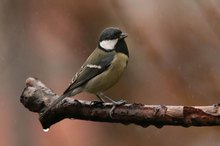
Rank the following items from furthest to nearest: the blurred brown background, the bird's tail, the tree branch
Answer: the blurred brown background → the bird's tail → the tree branch

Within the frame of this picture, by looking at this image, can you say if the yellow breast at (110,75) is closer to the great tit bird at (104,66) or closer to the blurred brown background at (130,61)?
the great tit bird at (104,66)

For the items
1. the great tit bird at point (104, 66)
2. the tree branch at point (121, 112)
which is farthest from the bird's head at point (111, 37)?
the tree branch at point (121, 112)

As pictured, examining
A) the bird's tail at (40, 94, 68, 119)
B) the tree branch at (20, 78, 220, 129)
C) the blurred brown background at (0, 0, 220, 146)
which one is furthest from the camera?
the blurred brown background at (0, 0, 220, 146)

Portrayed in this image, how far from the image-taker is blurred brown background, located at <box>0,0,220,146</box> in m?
3.28

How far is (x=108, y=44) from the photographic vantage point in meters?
1.99

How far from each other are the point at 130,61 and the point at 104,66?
1.50 m

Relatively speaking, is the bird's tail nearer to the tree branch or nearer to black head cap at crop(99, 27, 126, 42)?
the tree branch

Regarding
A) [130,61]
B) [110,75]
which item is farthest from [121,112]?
[130,61]

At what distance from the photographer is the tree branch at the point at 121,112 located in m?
1.64

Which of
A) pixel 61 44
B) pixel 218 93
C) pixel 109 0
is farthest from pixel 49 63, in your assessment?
pixel 218 93

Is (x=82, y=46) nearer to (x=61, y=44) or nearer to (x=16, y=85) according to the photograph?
(x=61, y=44)

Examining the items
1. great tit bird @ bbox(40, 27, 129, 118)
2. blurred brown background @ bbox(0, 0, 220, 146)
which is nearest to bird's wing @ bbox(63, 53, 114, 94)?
great tit bird @ bbox(40, 27, 129, 118)

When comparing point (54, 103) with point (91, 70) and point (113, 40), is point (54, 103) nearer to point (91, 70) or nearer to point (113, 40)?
point (91, 70)

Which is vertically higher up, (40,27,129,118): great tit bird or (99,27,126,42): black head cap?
(99,27,126,42): black head cap
